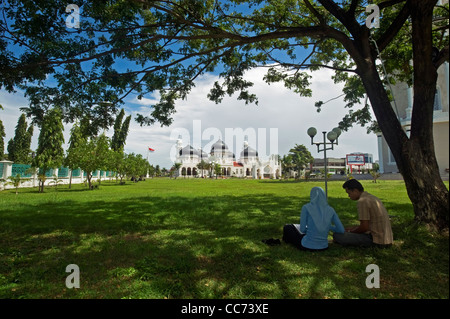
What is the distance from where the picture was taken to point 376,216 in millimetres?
3691

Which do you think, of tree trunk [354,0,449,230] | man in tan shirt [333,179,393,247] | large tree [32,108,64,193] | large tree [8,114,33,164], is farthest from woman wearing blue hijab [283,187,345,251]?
large tree [8,114,33,164]

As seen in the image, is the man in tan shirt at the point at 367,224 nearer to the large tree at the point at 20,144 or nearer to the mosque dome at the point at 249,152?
the large tree at the point at 20,144

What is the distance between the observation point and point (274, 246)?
4.43m

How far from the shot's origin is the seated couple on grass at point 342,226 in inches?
143

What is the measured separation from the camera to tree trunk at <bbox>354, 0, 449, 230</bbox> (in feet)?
14.8

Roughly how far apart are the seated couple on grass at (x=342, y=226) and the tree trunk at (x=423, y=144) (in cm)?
146

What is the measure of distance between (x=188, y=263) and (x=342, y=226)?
8.50 feet

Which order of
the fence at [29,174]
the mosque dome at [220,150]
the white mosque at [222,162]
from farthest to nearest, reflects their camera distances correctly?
the mosque dome at [220,150]
the white mosque at [222,162]
the fence at [29,174]

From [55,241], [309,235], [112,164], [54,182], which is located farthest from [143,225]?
[112,164]

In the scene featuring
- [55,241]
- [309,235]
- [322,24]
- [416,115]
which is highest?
[322,24]

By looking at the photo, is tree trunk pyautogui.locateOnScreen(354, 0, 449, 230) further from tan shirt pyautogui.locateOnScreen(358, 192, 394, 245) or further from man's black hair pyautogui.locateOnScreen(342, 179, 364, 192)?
man's black hair pyautogui.locateOnScreen(342, 179, 364, 192)

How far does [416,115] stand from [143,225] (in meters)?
7.08

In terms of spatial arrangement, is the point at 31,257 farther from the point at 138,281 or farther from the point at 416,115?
the point at 416,115

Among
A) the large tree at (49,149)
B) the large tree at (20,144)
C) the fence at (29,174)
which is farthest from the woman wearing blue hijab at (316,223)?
the large tree at (20,144)
